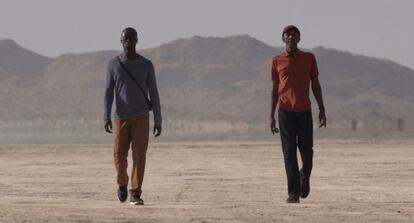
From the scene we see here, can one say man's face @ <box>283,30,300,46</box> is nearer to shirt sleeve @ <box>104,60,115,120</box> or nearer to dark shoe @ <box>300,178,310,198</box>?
dark shoe @ <box>300,178,310,198</box>

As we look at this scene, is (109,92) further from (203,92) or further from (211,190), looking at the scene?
(203,92)

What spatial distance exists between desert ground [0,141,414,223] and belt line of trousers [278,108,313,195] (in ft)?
1.10

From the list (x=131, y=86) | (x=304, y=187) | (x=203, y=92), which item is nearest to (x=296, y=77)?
(x=304, y=187)

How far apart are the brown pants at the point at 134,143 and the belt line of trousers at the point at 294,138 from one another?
146 centimetres

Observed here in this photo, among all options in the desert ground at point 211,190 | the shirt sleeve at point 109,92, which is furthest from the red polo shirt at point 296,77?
the shirt sleeve at point 109,92

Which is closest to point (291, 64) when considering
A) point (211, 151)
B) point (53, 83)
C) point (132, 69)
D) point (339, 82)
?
point (132, 69)

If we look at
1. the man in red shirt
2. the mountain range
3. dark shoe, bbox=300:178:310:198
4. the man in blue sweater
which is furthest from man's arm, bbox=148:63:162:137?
the mountain range

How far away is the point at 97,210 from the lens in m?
12.0

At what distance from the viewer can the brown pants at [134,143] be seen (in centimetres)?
1305

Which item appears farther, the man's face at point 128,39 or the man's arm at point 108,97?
the man's arm at point 108,97

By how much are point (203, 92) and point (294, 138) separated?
115403mm

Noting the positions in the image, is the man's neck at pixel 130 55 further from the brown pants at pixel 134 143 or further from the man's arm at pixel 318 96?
the man's arm at pixel 318 96

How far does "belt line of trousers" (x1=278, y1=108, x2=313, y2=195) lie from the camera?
1331 centimetres

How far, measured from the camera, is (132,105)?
1304cm
